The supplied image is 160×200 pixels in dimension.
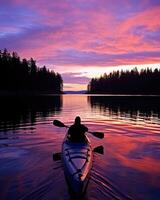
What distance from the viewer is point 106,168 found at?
14812mm

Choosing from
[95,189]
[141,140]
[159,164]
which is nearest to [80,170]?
[95,189]

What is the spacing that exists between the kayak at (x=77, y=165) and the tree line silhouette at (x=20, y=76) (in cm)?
8934

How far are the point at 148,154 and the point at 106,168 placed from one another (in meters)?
4.60

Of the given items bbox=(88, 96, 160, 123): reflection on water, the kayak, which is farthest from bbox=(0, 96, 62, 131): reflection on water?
the kayak

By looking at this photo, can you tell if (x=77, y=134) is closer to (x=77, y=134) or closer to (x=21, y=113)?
(x=77, y=134)

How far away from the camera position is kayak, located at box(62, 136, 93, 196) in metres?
10.1

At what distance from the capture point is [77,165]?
37.4 feet

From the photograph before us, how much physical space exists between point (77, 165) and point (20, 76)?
107 meters

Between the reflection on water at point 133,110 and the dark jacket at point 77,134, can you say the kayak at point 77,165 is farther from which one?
the reflection on water at point 133,110

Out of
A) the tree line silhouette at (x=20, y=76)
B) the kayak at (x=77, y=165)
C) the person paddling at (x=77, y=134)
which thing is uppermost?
the tree line silhouette at (x=20, y=76)

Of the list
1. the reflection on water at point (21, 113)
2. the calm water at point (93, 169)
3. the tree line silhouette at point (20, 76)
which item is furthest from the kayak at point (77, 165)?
the tree line silhouette at point (20, 76)

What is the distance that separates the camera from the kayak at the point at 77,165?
1015 centimetres

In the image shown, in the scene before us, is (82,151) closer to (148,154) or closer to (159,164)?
(159,164)

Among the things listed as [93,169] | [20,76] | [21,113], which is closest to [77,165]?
[93,169]
